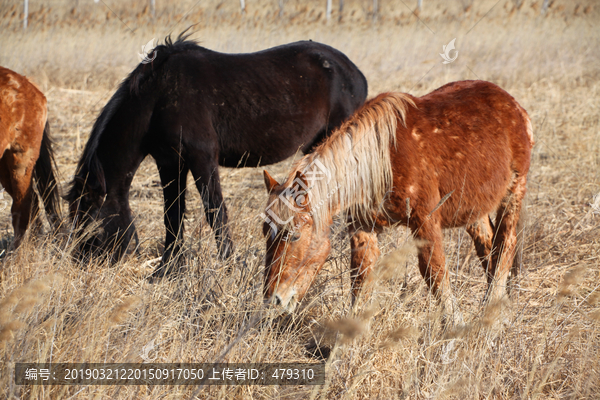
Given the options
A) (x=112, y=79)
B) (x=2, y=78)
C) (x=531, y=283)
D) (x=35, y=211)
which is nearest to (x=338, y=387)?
(x=531, y=283)

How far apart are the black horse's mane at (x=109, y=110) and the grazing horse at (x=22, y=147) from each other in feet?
1.40

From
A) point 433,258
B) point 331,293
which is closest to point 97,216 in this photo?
point 331,293

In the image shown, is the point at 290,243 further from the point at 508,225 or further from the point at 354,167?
the point at 508,225

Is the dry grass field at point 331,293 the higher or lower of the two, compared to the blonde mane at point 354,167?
lower

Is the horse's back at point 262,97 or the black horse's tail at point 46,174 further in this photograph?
the black horse's tail at point 46,174

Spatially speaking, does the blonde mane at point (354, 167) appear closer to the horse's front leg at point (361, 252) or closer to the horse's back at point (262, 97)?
the horse's front leg at point (361, 252)

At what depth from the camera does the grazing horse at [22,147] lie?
414cm

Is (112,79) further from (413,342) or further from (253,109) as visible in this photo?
(413,342)

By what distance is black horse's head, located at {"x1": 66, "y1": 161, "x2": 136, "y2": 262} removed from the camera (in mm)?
3792

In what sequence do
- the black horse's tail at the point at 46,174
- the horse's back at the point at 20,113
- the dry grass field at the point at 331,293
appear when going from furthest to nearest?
1. the black horse's tail at the point at 46,174
2. the horse's back at the point at 20,113
3. the dry grass field at the point at 331,293

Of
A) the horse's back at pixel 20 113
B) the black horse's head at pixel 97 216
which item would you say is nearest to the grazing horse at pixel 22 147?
the horse's back at pixel 20 113

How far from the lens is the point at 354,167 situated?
9.28ft

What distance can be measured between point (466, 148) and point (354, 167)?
2.73ft

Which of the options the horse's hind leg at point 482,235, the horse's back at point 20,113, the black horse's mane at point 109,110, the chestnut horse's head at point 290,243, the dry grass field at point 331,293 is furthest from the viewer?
the horse's back at point 20,113
